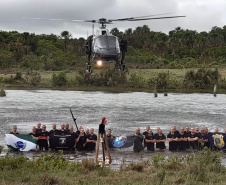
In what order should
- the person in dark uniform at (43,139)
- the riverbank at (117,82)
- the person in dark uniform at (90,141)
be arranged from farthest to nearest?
the riverbank at (117,82) → the person in dark uniform at (90,141) → the person in dark uniform at (43,139)

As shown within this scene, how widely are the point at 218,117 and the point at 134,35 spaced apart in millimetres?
112277

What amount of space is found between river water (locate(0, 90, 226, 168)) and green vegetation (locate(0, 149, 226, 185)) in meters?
7.97

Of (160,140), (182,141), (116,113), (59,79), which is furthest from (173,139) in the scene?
(59,79)

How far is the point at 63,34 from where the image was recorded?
138 meters

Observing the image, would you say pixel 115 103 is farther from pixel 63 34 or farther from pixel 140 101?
pixel 63 34

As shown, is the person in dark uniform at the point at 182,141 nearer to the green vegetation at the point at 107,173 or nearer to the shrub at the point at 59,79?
the green vegetation at the point at 107,173

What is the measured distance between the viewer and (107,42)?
98.0ft

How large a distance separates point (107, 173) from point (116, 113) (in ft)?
Result: 120

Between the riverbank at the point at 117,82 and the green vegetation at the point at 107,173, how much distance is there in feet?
223

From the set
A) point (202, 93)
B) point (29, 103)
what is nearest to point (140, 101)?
point (29, 103)

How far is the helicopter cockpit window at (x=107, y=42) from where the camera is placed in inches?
1174

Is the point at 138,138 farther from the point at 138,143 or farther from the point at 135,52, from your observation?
the point at 135,52

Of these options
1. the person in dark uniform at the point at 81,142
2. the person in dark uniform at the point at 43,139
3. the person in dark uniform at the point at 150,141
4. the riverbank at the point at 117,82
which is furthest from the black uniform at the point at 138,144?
the riverbank at the point at 117,82

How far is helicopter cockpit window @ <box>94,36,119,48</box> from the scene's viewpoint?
29828mm
